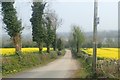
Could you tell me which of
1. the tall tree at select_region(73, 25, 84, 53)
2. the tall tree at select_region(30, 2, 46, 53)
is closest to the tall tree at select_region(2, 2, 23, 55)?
the tall tree at select_region(30, 2, 46, 53)

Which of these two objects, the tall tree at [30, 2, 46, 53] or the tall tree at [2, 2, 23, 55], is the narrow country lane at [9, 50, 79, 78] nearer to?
the tall tree at [2, 2, 23, 55]

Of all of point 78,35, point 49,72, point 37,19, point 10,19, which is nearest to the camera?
point 49,72

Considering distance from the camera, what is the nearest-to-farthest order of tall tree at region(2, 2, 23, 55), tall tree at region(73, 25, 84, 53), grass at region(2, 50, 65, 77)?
1. grass at region(2, 50, 65, 77)
2. tall tree at region(2, 2, 23, 55)
3. tall tree at region(73, 25, 84, 53)

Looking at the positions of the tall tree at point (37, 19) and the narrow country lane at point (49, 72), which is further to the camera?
the tall tree at point (37, 19)

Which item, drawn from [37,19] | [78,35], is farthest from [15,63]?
[78,35]

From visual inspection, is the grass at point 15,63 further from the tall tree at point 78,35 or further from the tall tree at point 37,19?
the tall tree at point 78,35

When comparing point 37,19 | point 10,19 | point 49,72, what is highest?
point 37,19

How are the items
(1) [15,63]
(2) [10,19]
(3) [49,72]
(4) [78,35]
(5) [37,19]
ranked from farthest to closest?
1. (4) [78,35]
2. (5) [37,19]
3. (2) [10,19]
4. (1) [15,63]
5. (3) [49,72]

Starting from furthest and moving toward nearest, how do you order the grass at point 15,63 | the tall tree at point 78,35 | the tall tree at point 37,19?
the tall tree at point 78,35 → the tall tree at point 37,19 → the grass at point 15,63

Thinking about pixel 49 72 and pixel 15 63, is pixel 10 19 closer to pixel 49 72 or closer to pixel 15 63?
pixel 15 63

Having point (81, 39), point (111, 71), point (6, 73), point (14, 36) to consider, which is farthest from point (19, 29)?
point (81, 39)

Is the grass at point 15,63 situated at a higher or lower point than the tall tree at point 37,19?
lower

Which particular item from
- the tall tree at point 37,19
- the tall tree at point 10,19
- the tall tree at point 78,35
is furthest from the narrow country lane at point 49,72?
the tall tree at point 78,35

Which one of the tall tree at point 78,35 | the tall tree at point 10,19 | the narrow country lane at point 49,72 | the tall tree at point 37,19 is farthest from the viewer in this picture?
the tall tree at point 78,35
